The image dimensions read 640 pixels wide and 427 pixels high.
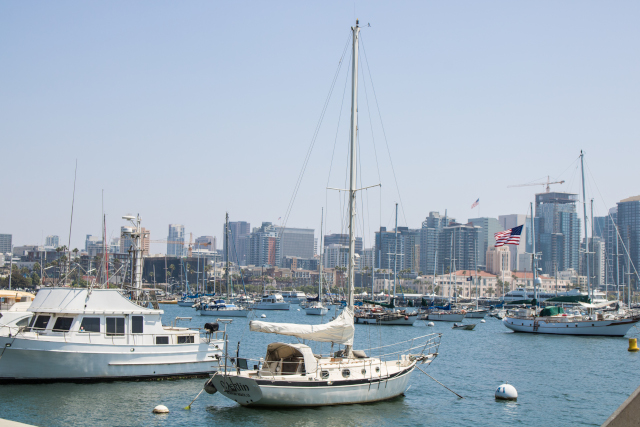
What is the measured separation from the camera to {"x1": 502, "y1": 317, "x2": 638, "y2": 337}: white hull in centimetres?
7200

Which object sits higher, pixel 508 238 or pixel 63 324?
pixel 508 238

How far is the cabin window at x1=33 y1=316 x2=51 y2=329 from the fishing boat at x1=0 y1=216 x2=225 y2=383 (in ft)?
0.17

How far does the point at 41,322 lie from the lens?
3212cm

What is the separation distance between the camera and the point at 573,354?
55625mm

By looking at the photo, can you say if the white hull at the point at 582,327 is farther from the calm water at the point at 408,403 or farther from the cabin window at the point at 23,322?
the cabin window at the point at 23,322

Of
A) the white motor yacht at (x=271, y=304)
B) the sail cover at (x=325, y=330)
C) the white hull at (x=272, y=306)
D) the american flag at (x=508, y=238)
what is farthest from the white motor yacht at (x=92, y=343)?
the white hull at (x=272, y=306)

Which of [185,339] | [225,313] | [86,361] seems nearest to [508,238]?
[185,339]

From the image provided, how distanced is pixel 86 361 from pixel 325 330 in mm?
12134

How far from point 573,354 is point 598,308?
42165 millimetres

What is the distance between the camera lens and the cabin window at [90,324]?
105 ft

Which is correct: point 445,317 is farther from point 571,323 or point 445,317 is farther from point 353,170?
point 353,170

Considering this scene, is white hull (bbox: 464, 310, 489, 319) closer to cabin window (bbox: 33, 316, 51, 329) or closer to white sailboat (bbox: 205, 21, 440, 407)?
white sailboat (bbox: 205, 21, 440, 407)

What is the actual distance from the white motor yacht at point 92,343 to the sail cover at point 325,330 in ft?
23.9

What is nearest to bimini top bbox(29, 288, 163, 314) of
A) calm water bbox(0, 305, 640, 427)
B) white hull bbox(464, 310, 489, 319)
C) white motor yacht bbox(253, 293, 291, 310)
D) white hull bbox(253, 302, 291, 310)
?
calm water bbox(0, 305, 640, 427)
